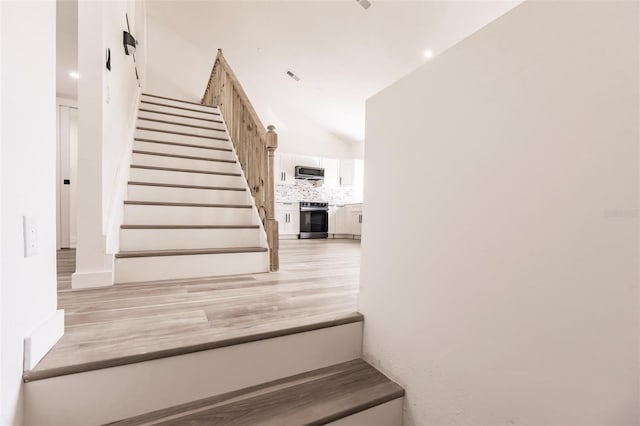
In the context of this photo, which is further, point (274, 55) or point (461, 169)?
point (274, 55)

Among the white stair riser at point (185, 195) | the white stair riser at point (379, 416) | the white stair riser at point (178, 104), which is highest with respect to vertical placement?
the white stair riser at point (178, 104)

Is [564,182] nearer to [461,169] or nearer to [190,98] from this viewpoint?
[461,169]

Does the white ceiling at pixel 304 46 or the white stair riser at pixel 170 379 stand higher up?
the white ceiling at pixel 304 46

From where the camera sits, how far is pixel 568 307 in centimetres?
62

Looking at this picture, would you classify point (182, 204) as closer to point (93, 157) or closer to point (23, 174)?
point (93, 157)

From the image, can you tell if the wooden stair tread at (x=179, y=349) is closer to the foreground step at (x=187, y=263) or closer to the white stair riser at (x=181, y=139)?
the foreground step at (x=187, y=263)

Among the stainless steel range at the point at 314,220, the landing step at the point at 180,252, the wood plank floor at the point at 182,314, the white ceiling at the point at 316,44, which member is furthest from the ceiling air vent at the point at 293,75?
the wood plank floor at the point at 182,314

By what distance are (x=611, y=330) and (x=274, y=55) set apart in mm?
5766

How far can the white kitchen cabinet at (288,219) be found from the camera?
5.51 meters

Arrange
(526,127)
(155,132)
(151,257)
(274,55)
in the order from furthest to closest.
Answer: (274,55), (155,132), (151,257), (526,127)

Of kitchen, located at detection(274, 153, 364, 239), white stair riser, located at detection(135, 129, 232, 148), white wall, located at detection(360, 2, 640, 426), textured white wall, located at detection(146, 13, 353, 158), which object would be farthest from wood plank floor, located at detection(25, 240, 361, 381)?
textured white wall, located at detection(146, 13, 353, 158)

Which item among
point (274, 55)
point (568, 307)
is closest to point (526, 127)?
point (568, 307)

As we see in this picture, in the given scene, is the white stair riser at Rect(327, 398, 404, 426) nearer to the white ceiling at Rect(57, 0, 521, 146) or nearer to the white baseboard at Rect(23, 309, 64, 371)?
the white baseboard at Rect(23, 309, 64, 371)

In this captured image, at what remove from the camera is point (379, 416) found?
1.00 m
